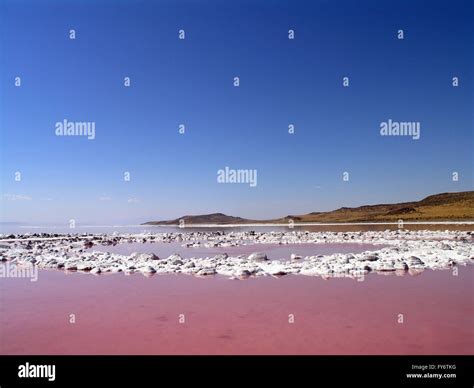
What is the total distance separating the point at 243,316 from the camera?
7.13m

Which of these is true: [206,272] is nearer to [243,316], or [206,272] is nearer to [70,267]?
[243,316]

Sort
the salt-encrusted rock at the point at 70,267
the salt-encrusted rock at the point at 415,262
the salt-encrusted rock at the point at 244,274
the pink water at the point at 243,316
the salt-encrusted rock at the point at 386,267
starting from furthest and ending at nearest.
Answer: the salt-encrusted rock at the point at 70,267 → the salt-encrusted rock at the point at 415,262 → the salt-encrusted rock at the point at 386,267 → the salt-encrusted rock at the point at 244,274 → the pink water at the point at 243,316

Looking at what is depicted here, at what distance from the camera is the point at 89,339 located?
20.2ft

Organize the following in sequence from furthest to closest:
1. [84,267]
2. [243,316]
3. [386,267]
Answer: [84,267] → [386,267] → [243,316]

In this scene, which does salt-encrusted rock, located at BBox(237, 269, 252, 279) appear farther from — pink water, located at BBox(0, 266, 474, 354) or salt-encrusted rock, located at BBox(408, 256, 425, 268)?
salt-encrusted rock, located at BBox(408, 256, 425, 268)

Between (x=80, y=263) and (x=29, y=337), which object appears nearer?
(x=29, y=337)

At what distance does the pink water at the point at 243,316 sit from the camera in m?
5.78

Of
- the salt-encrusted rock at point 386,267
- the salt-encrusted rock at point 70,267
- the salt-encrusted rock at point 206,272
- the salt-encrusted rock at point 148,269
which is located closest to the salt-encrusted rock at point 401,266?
the salt-encrusted rock at point 386,267

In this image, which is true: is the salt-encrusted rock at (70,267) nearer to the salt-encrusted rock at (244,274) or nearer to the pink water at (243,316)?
the pink water at (243,316)

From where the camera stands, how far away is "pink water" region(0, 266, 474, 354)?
19.0 feet
